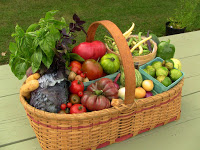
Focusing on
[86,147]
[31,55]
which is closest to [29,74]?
[31,55]

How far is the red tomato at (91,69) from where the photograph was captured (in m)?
1.61

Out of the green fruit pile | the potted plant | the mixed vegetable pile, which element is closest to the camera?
the mixed vegetable pile

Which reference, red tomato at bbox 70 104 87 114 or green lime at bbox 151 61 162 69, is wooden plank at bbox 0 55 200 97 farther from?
red tomato at bbox 70 104 87 114

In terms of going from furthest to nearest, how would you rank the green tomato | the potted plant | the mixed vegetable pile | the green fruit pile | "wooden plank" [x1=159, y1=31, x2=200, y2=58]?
the potted plant, "wooden plank" [x1=159, y1=31, x2=200, y2=58], the green tomato, the green fruit pile, the mixed vegetable pile

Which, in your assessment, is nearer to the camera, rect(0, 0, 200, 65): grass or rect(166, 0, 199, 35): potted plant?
rect(166, 0, 199, 35): potted plant

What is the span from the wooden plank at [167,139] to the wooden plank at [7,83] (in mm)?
588

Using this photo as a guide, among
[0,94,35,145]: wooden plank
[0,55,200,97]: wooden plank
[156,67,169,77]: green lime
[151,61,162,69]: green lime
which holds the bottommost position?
[0,94,35,145]: wooden plank

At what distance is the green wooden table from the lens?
145 centimetres

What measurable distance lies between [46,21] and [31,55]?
24cm

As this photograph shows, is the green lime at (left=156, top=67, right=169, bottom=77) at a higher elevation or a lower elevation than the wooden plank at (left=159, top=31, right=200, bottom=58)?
higher

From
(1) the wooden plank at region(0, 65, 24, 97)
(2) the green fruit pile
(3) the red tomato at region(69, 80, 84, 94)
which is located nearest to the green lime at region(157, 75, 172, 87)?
(2) the green fruit pile

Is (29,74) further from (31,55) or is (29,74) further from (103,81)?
(103,81)

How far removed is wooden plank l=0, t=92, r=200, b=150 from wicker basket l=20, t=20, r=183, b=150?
0.05 meters

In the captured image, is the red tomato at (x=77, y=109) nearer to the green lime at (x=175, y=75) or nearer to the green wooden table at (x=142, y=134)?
the green wooden table at (x=142, y=134)
